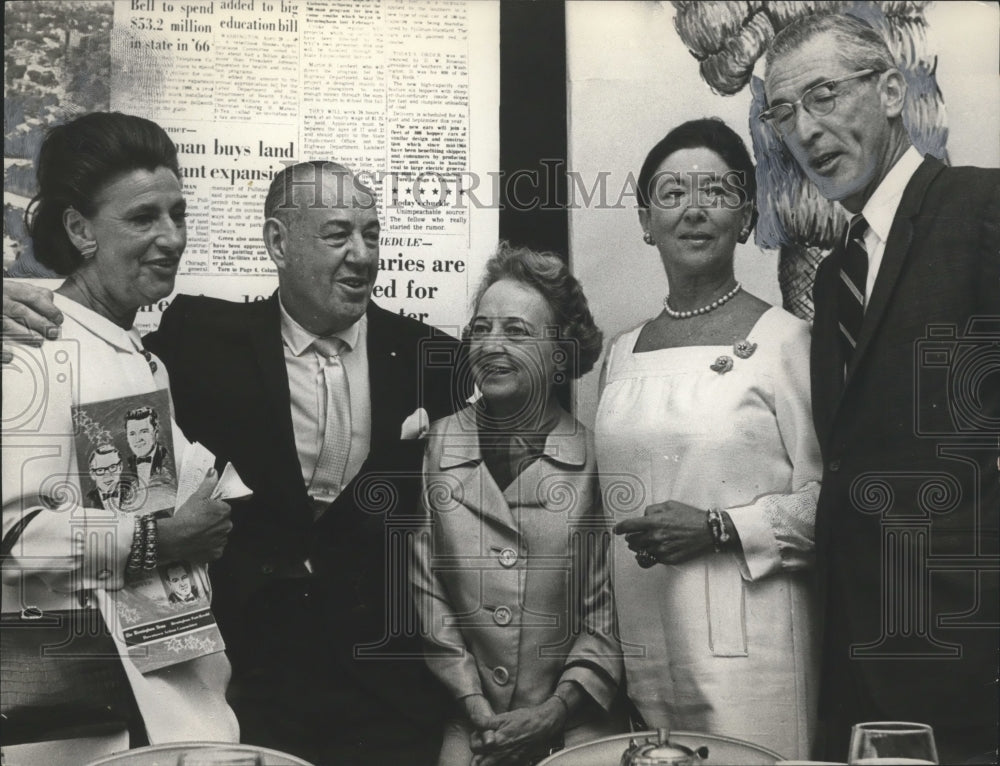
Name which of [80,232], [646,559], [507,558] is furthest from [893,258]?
[80,232]

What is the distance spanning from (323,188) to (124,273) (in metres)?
0.67

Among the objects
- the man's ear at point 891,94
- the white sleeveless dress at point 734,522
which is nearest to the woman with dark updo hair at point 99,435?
the white sleeveless dress at point 734,522

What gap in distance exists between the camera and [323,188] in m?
4.03

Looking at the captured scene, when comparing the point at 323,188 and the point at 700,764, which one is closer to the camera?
the point at 700,764

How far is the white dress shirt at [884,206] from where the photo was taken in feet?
13.4

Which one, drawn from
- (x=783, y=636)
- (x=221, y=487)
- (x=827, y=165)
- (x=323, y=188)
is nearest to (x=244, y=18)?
(x=323, y=188)

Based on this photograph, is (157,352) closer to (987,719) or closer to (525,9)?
(525,9)

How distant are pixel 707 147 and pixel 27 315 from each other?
222 cm

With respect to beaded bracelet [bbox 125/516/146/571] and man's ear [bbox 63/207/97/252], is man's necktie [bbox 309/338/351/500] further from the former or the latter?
man's ear [bbox 63/207/97/252]

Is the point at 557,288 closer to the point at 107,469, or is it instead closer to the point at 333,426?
the point at 333,426

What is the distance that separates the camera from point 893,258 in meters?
4.05

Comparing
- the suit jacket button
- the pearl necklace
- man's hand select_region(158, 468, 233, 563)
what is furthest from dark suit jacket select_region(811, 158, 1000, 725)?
man's hand select_region(158, 468, 233, 563)

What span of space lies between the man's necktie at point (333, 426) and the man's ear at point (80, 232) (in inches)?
29.6

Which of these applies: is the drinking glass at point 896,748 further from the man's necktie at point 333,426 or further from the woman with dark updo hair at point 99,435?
the woman with dark updo hair at point 99,435
